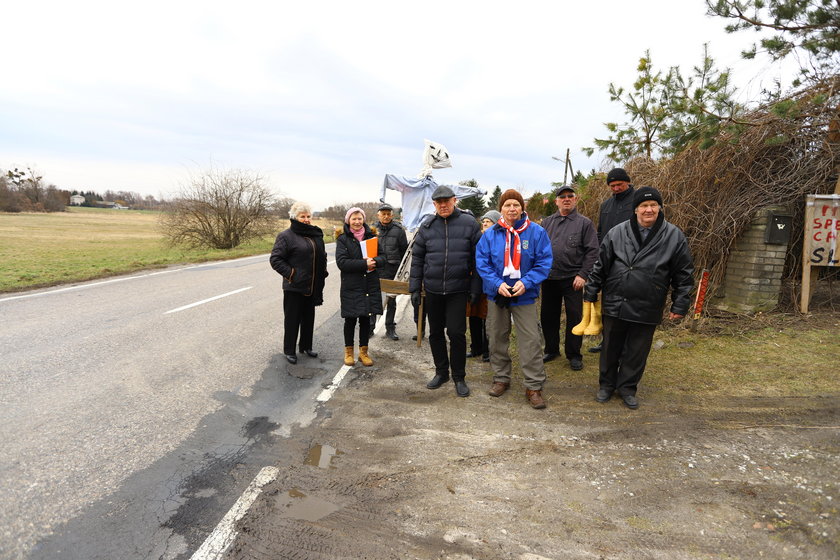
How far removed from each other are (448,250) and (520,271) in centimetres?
74

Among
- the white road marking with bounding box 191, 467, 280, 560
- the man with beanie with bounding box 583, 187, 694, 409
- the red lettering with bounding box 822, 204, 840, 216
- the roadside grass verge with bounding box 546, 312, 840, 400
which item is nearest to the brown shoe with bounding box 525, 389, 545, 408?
the man with beanie with bounding box 583, 187, 694, 409

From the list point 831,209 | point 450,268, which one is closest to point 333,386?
point 450,268

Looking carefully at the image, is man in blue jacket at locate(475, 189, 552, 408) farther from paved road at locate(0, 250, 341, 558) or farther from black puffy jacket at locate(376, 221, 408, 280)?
black puffy jacket at locate(376, 221, 408, 280)

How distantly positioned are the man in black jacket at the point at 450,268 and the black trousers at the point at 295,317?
1.72 metres

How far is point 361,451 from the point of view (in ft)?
11.0

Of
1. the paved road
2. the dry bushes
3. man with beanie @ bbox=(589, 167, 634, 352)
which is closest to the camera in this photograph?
the paved road

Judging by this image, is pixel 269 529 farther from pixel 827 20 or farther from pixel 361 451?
pixel 827 20

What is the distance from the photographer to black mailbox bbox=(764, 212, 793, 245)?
19.9 feet

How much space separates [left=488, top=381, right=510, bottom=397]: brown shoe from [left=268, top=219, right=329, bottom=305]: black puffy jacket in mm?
2280

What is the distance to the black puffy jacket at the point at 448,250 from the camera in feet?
14.7

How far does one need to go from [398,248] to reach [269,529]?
16.3 ft

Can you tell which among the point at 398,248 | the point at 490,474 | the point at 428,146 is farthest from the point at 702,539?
the point at 428,146

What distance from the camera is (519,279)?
423 centimetres

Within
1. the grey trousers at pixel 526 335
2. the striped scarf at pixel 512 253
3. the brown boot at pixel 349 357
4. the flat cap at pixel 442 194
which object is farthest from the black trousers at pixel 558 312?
the brown boot at pixel 349 357
